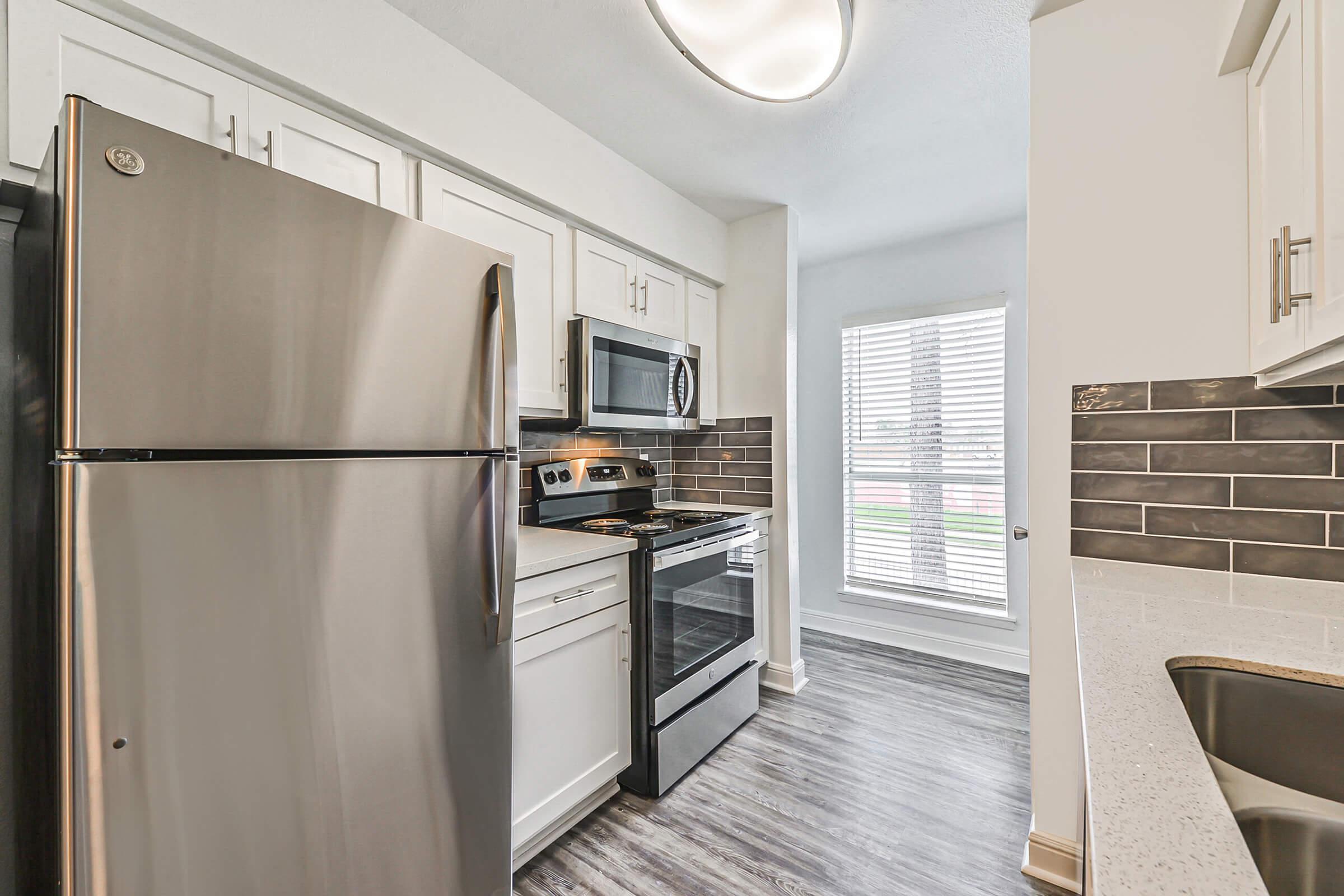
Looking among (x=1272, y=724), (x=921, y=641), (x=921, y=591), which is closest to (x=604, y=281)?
(x=1272, y=724)

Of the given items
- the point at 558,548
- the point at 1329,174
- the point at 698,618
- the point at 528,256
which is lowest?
the point at 698,618

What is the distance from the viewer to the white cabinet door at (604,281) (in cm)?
226

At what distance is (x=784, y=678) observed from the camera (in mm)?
2881

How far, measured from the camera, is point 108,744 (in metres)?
0.79

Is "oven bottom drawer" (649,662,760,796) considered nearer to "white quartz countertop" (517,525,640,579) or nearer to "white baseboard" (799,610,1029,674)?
"white quartz countertop" (517,525,640,579)

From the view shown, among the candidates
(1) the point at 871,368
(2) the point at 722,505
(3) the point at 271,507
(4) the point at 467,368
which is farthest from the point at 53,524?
(1) the point at 871,368

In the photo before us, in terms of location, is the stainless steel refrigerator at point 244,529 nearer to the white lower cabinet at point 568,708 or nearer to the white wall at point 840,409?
the white lower cabinet at point 568,708

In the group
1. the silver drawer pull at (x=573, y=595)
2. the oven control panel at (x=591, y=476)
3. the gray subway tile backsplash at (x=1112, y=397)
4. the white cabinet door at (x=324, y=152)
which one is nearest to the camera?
the white cabinet door at (x=324, y=152)

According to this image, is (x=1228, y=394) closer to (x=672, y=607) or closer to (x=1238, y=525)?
(x=1238, y=525)

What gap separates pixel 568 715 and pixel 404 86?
1893 mm

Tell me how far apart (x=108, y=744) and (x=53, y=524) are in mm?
315

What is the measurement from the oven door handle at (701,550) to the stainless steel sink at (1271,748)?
1.41m


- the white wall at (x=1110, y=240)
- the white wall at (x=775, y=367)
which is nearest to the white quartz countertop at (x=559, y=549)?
the white wall at (x=775, y=367)

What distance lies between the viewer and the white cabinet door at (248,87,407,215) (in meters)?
1.36
